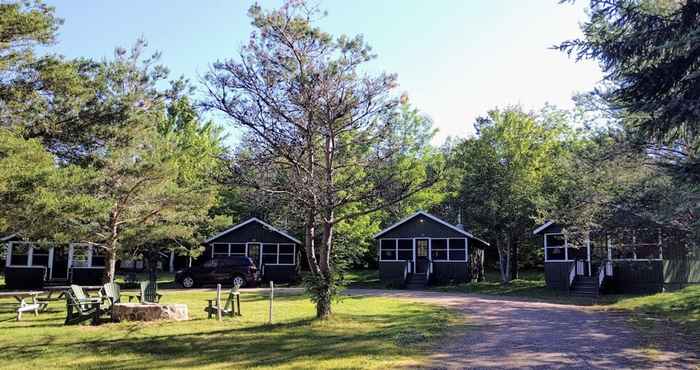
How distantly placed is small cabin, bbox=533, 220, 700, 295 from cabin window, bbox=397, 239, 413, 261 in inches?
272

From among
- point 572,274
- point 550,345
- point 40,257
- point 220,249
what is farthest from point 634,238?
point 40,257

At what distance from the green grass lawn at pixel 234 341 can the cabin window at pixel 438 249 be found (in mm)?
14571

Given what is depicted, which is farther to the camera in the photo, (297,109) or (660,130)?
(297,109)

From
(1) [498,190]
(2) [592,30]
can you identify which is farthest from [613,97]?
(1) [498,190]

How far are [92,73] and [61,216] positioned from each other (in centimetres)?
444

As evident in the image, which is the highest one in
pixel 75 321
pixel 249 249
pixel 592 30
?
pixel 592 30

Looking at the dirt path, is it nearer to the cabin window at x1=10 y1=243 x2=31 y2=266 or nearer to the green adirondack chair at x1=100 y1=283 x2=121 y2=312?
the green adirondack chair at x1=100 y1=283 x2=121 y2=312

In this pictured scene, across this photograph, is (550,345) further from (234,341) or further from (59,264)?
(59,264)

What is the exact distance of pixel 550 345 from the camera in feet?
33.4

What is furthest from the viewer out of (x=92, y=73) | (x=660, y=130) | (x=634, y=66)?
(x=92, y=73)

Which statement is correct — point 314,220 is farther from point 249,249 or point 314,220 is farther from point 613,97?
point 249,249

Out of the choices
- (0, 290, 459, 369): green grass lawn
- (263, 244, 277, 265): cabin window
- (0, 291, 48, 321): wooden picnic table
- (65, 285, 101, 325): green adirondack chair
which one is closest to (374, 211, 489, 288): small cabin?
(263, 244, 277, 265): cabin window

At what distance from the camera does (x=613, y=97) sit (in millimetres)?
10812

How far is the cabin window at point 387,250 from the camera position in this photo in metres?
30.2
